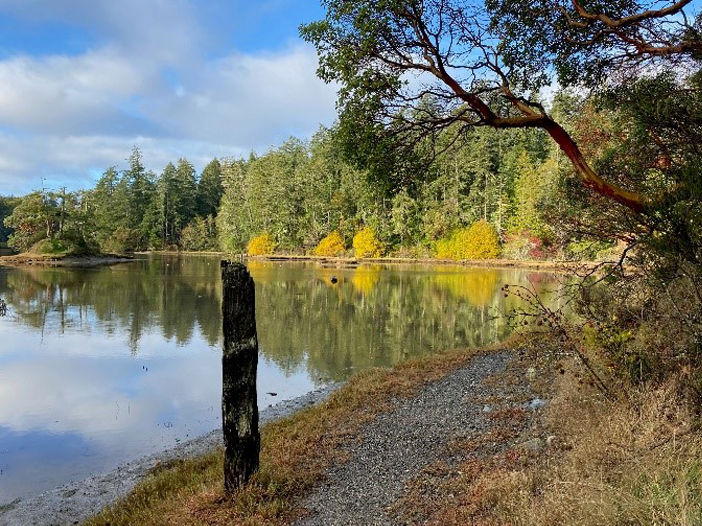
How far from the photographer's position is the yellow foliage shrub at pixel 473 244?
58.9 metres

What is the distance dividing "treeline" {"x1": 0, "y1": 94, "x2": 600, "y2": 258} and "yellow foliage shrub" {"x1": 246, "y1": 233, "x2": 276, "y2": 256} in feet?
3.24

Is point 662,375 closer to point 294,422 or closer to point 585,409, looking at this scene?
point 585,409

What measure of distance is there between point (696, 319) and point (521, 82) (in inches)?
139

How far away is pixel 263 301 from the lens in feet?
91.9

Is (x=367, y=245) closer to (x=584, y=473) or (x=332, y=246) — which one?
(x=332, y=246)

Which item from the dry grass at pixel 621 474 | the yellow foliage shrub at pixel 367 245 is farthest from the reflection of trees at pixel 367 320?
the yellow foliage shrub at pixel 367 245

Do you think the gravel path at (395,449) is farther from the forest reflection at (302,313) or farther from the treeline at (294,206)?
the treeline at (294,206)

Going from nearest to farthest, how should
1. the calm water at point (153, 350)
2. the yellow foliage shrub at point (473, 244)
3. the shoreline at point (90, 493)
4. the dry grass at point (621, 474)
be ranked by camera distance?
the dry grass at point (621, 474)
the shoreline at point (90, 493)
the calm water at point (153, 350)
the yellow foliage shrub at point (473, 244)

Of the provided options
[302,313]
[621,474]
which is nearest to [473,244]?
[302,313]

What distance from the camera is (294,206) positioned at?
73438 mm

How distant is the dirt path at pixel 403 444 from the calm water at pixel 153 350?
1.64 metres

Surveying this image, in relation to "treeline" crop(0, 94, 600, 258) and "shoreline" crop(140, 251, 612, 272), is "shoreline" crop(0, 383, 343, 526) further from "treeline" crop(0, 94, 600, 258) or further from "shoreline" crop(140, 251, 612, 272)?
"shoreline" crop(140, 251, 612, 272)

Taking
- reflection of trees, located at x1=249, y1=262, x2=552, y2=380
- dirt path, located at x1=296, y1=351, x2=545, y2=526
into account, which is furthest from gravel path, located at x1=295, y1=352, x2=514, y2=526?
reflection of trees, located at x1=249, y1=262, x2=552, y2=380

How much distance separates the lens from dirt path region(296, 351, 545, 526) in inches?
200
